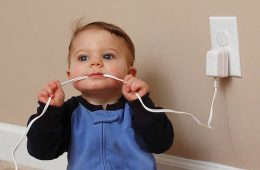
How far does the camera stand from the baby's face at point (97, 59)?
3.19ft

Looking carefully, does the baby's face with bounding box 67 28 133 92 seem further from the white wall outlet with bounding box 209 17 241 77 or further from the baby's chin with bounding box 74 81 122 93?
the white wall outlet with bounding box 209 17 241 77

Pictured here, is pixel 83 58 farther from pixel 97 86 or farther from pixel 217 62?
pixel 217 62

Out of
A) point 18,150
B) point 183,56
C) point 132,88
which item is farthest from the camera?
point 18,150

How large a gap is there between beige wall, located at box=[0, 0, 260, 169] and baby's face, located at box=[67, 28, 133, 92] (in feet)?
0.52

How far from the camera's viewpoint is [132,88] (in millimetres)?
956

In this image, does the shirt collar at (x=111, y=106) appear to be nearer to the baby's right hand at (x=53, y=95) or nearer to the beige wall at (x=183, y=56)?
the baby's right hand at (x=53, y=95)

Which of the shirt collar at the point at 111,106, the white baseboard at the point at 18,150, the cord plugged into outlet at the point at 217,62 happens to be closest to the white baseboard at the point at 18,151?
the white baseboard at the point at 18,150

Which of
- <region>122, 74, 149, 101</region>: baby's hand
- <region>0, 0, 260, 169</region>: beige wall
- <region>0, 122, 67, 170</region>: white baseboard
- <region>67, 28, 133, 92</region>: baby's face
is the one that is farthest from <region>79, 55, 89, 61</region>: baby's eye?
<region>0, 122, 67, 170</region>: white baseboard

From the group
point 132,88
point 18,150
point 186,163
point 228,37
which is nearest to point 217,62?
point 228,37

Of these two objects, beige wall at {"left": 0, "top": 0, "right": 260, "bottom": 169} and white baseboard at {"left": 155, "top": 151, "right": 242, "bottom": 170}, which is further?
white baseboard at {"left": 155, "top": 151, "right": 242, "bottom": 170}

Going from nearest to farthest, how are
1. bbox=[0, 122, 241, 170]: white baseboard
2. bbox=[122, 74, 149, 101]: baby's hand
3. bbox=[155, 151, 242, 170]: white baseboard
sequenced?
bbox=[122, 74, 149, 101]: baby's hand, bbox=[155, 151, 242, 170]: white baseboard, bbox=[0, 122, 241, 170]: white baseboard

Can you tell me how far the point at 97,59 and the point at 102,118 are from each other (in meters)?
Answer: 0.12

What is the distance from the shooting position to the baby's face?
0.97 m

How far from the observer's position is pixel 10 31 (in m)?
1.42
